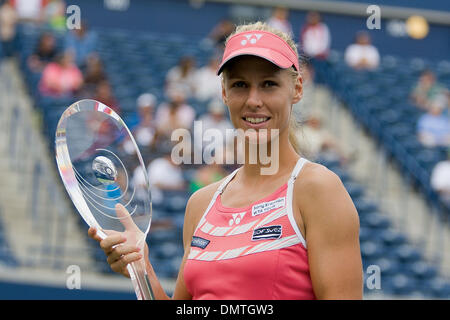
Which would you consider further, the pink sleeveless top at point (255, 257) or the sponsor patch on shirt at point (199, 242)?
the sponsor patch on shirt at point (199, 242)

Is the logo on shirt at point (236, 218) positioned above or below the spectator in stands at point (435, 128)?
below

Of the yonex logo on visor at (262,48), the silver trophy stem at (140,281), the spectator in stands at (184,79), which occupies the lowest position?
the silver trophy stem at (140,281)

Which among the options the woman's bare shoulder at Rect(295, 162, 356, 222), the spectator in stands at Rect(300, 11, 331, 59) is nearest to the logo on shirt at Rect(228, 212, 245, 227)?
the woman's bare shoulder at Rect(295, 162, 356, 222)

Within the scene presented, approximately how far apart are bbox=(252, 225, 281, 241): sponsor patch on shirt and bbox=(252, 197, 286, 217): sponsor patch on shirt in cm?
6

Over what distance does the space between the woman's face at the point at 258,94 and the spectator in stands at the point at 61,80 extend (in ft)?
23.7

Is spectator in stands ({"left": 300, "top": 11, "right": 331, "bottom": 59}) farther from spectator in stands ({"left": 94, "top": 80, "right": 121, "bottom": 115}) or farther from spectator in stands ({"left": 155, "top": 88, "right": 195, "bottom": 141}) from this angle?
spectator in stands ({"left": 94, "top": 80, "right": 121, "bottom": 115})

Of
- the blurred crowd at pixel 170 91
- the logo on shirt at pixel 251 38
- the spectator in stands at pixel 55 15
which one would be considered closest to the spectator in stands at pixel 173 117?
the blurred crowd at pixel 170 91

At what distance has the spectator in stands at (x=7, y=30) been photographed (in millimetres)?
10695

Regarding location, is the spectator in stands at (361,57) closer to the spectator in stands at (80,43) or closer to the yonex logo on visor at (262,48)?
the spectator in stands at (80,43)

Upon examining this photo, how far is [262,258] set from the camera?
2.12 meters

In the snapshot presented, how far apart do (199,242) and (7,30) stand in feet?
29.4

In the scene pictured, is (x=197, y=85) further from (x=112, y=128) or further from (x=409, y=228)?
(x=112, y=128)

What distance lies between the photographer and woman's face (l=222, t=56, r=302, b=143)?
2268 millimetres

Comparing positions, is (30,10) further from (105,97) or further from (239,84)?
(239,84)
